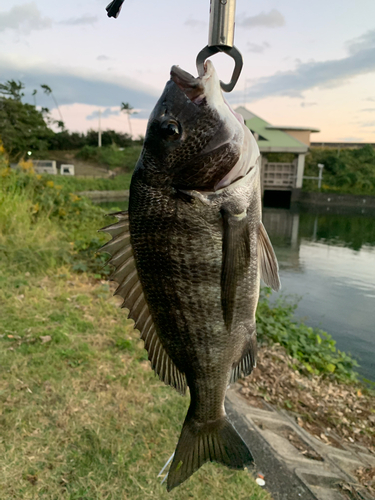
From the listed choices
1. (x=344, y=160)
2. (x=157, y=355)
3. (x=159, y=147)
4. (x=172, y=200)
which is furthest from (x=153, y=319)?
(x=344, y=160)

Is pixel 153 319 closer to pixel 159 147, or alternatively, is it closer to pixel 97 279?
pixel 159 147

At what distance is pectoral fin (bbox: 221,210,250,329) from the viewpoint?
4.40ft

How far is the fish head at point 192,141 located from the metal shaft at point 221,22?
19 centimetres

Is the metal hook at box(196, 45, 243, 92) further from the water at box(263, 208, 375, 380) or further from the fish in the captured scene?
the water at box(263, 208, 375, 380)

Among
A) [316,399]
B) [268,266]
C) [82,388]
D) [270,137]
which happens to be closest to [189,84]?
[268,266]

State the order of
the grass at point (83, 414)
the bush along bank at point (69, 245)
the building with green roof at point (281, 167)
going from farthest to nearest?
the building with green roof at point (281, 167)
the bush along bank at point (69, 245)
the grass at point (83, 414)

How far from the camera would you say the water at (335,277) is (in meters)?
7.71

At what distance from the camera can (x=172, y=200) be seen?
1319mm

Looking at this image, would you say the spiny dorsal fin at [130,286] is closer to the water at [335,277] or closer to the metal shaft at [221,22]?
the metal shaft at [221,22]

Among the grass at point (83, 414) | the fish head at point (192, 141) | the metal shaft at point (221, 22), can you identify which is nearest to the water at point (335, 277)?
the grass at point (83, 414)

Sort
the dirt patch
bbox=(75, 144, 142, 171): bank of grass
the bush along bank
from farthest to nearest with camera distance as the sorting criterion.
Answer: bbox=(75, 144, 142, 171): bank of grass < the bush along bank < the dirt patch

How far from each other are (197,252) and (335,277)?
36.7 feet

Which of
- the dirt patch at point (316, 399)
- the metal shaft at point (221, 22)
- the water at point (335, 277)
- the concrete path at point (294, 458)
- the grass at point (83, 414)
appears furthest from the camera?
the water at point (335, 277)


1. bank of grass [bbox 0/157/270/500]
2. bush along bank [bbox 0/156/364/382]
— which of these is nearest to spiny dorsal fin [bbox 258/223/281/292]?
bank of grass [bbox 0/157/270/500]
